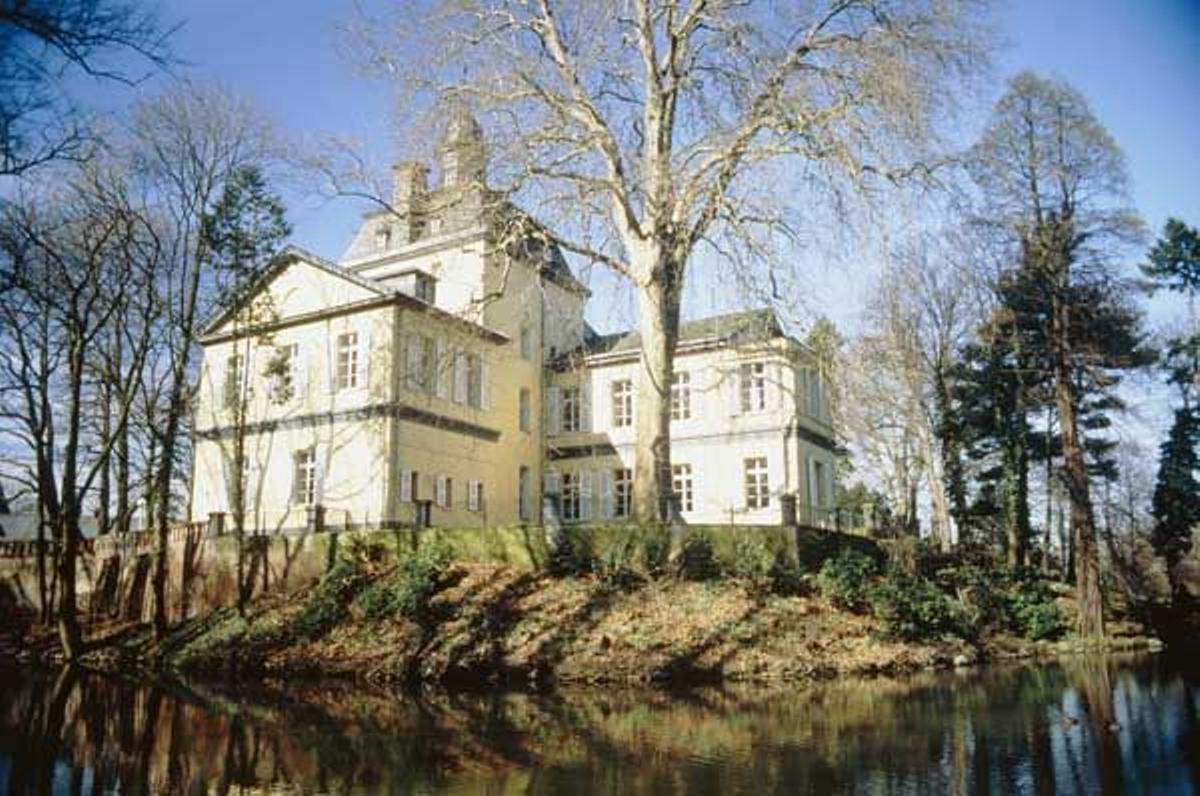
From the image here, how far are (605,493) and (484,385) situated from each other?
5800 mm

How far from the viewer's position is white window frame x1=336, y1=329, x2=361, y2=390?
2517cm

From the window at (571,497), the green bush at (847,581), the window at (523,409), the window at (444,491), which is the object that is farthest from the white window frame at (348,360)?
the green bush at (847,581)

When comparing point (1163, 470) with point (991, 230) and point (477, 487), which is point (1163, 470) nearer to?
point (991, 230)

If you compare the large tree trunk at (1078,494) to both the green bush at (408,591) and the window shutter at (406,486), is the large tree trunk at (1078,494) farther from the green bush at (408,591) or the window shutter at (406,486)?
the window shutter at (406,486)

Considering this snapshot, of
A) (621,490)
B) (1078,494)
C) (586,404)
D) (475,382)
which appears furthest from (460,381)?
(1078,494)

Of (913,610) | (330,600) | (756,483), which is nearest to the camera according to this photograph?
(913,610)

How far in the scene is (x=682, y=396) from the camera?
2958 centimetres

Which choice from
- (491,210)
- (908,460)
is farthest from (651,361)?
(908,460)

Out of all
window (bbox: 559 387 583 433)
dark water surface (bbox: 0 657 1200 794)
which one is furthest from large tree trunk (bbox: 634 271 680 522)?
window (bbox: 559 387 583 433)

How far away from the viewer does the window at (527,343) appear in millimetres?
30641

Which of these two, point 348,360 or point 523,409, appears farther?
point 523,409

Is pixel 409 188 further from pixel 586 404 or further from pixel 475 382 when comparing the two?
pixel 586 404

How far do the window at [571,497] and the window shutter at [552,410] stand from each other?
5.71ft

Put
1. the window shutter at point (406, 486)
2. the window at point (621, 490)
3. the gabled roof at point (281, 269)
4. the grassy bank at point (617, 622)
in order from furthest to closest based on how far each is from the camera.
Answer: the window at point (621, 490), the window shutter at point (406, 486), the gabled roof at point (281, 269), the grassy bank at point (617, 622)
